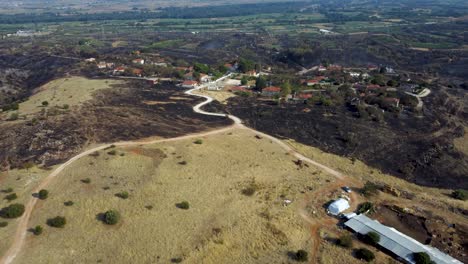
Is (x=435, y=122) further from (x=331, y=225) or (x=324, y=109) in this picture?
(x=331, y=225)

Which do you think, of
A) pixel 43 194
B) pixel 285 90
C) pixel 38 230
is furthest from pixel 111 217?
pixel 285 90

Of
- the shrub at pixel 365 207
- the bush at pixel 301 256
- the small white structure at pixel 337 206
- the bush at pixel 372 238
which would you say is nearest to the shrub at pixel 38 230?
the bush at pixel 301 256

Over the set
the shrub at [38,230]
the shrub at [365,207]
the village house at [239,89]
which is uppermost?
the shrub at [38,230]

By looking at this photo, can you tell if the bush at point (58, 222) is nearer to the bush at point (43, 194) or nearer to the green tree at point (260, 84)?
the bush at point (43, 194)

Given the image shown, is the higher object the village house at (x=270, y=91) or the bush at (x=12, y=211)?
the bush at (x=12, y=211)

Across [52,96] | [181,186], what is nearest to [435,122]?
[181,186]

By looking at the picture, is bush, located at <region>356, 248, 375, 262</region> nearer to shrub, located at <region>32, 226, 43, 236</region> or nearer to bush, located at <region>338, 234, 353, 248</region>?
bush, located at <region>338, 234, 353, 248</region>

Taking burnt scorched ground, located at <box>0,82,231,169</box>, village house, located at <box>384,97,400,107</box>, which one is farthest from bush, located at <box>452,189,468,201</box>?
village house, located at <box>384,97,400,107</box>
